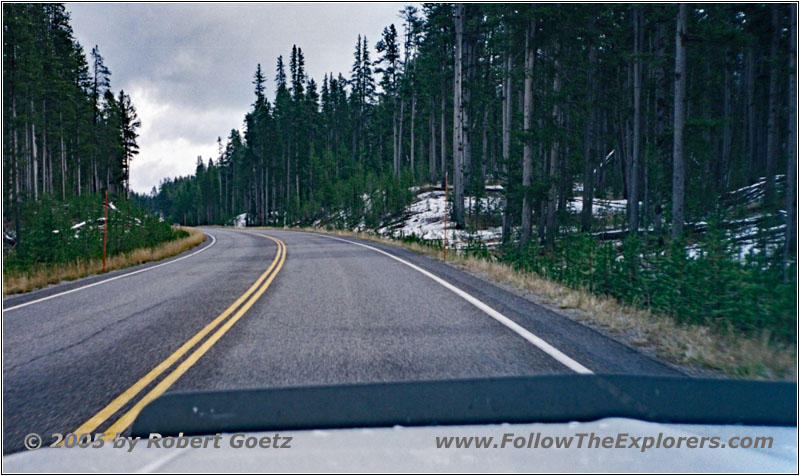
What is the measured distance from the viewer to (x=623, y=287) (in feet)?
33.8

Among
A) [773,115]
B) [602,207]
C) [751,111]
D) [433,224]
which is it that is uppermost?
[751,111]

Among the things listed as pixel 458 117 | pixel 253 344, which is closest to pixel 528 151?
pixel 458 117

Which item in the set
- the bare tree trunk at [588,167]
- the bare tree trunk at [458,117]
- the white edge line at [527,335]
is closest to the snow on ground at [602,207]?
the bare tree trunk at [588,167]

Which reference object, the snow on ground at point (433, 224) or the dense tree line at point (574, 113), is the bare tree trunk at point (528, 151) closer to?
the dense tree line at point (574, 113)

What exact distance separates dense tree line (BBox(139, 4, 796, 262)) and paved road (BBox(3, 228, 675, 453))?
17.7 feet

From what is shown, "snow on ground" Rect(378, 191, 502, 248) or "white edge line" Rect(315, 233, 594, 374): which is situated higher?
"snow on ground" Rect(378, 191, 502, 248)

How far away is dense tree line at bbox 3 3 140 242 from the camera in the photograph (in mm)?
31945

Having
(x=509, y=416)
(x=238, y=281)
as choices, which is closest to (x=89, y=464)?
(x=509, y=416)

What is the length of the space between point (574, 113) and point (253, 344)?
24629 mm

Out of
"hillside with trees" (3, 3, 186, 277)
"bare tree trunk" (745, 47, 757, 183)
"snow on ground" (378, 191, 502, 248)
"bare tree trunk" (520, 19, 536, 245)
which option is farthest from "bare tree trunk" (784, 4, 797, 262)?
"hillside with trees" (3, 3, 186, 277)

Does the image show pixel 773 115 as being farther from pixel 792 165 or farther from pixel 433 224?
pixel 433 224

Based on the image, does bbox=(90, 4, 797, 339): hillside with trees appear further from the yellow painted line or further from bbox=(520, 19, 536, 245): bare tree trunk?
the yellow painted line

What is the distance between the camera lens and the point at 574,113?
85.5ft

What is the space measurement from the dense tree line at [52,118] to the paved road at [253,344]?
44.7ft
